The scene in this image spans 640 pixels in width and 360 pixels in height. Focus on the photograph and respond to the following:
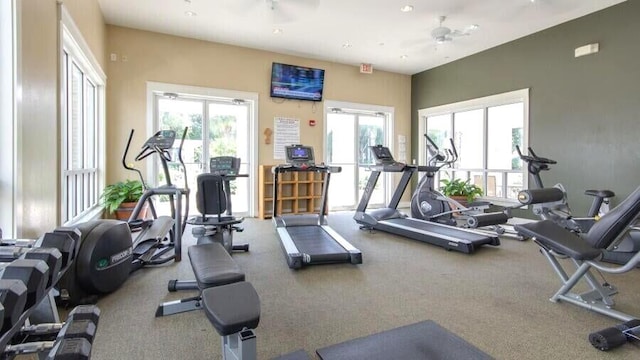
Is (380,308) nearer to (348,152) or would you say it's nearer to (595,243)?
(595,243)

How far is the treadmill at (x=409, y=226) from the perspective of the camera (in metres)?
4.25

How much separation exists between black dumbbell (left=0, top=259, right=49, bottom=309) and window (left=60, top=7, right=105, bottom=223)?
2792 millimetres

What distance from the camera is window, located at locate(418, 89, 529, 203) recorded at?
6.19m

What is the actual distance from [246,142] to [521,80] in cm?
528

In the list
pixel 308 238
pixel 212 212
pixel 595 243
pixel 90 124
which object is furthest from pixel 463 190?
pixel 90 124

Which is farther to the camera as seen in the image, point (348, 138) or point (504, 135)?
point (348, 138)

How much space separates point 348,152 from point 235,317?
6.86 metres

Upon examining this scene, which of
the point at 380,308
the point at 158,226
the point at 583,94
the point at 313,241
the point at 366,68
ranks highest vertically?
the point at 366,68

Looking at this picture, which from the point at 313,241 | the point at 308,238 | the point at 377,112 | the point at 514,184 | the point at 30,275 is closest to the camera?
the point at 30,275

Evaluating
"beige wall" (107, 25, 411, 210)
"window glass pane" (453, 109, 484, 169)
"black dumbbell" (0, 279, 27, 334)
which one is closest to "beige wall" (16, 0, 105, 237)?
"black dumbbell" (0, 279, 27, 334)

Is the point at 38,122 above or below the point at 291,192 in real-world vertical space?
above

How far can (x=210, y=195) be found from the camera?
12.3 ft

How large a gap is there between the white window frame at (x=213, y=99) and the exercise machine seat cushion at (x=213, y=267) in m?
4.46

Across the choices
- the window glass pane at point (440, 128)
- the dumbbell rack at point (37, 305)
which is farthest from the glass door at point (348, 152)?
the dumbbell rack at point (37, 305)
